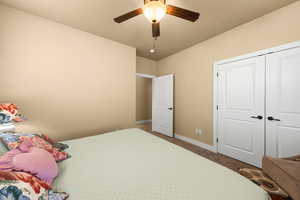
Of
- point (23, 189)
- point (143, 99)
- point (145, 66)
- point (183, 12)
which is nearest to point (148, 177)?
point (23, 189)

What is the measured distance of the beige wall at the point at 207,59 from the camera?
1879 mm

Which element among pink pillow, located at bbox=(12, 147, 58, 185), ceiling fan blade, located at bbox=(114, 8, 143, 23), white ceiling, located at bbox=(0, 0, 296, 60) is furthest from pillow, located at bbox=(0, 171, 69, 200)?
white ceiling, located at bbox=(0, 0, 296, 60)

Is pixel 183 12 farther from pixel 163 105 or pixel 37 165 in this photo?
pixel 163 105

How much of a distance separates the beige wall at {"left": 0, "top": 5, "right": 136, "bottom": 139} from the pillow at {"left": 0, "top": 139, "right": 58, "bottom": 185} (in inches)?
58.7

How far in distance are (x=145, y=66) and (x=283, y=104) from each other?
339 cm

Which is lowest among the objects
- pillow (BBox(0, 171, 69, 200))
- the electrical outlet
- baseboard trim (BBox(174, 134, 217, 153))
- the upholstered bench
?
baseboard trim (BBox(174, 134, 217, 153))

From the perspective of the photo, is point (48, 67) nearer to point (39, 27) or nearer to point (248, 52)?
point (39, 27)

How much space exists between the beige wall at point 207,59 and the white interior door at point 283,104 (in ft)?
1.02

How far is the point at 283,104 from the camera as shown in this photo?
6.17 feet

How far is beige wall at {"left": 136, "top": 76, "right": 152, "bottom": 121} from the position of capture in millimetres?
5435

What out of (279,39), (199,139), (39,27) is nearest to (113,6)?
(39,27)

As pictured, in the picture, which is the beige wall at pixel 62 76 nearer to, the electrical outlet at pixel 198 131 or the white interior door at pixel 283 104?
the electrical outlet at pixel 198 131

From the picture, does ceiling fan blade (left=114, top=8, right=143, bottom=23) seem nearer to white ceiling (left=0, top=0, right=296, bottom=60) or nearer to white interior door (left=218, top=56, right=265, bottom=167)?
white ceiling (left=0, top=0, right=296, bottom=60)

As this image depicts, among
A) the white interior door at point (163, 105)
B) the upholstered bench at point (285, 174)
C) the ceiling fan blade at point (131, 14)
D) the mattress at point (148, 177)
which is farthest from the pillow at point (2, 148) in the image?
the white interior door at point (163, 105)
